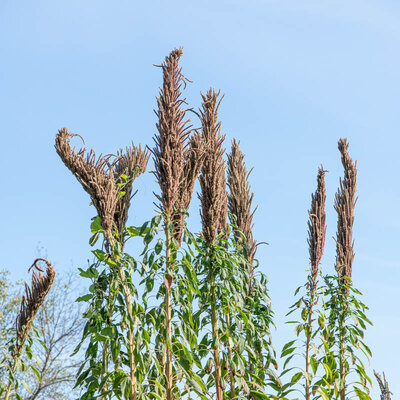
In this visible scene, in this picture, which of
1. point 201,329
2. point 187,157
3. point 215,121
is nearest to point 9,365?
point 201,329

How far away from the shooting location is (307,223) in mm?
5367

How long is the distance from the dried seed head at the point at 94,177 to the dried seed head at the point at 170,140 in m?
0.38

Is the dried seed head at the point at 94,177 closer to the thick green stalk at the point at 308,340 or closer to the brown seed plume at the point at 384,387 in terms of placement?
the thick green stalk at the point at 308,340

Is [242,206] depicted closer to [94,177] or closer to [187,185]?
[187,185]

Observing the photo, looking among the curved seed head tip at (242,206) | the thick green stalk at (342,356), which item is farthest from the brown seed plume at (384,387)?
the curved seed head tip at (242,206)

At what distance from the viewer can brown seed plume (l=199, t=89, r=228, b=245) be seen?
420cm

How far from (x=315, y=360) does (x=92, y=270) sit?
246 centimetres

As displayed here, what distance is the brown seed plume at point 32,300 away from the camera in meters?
3.81

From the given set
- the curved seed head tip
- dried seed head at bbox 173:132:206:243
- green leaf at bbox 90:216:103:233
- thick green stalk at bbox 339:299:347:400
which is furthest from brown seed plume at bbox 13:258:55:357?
thick green stalk at bbox 339:299:347:400

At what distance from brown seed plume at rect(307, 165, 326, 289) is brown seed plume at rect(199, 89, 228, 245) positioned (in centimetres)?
134

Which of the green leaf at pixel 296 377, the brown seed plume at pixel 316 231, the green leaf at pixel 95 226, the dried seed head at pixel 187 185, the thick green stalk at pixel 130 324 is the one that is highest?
the brown seed plume at pixel 316 231

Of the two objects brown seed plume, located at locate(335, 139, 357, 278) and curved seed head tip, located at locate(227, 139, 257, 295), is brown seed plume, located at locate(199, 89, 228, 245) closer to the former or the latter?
curved seed head tip, located at locate(227, 139, 257, 295)

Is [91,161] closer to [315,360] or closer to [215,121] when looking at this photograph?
[215,121]

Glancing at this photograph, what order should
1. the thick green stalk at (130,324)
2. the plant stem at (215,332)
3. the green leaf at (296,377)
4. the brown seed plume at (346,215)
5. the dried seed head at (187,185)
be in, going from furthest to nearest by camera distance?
1. the brown seed plume at (346,215)
2. the green leaf at (296,377)
3. the plant stem at (215,332)
4. the dried seed head at (187,185)
5. the thick green stalk at (130,324)
